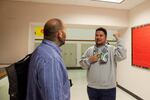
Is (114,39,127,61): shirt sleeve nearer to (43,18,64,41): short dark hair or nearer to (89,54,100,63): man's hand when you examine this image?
(89,54,100,63): man's hand

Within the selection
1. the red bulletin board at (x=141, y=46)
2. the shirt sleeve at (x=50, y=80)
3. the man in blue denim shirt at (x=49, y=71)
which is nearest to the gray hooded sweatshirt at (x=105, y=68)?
the man in blue denim shirt at (x=49, y=71)

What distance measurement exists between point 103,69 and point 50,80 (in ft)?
3.85

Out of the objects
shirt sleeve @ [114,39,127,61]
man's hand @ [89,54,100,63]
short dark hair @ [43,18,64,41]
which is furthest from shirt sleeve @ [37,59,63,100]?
shirt sleeve @ [114,39,127,61]

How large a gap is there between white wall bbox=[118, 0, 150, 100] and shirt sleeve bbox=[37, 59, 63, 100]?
3.07m

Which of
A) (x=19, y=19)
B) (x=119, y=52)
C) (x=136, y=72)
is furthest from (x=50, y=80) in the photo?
(x=136, y=72)

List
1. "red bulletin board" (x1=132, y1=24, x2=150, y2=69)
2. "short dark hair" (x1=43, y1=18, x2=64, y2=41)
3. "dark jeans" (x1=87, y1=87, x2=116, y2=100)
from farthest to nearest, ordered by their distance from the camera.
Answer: "red bulletin board" (x1=132, y1=24, x2=150, y2=69), "dark jeans" (x1=87, y1=87, x2=116, y2=100), "short dark hair" (x1=43, y1=18, x2=64, y2=41)

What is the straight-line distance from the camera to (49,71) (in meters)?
1.07

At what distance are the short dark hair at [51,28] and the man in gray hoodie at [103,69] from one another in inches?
40.7

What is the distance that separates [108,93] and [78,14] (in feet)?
8.42

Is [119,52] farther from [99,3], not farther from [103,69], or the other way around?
[99,3]

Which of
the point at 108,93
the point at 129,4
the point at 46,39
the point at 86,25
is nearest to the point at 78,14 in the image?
the point at 86,25

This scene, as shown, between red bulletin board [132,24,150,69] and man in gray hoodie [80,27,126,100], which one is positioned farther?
red bulletin board [132,24,150,69]

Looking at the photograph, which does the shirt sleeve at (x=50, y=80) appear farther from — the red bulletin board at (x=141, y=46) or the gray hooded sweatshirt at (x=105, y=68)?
the red bulletin board at (x=141, y=46)

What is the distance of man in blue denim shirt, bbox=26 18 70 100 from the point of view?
3.51ft
